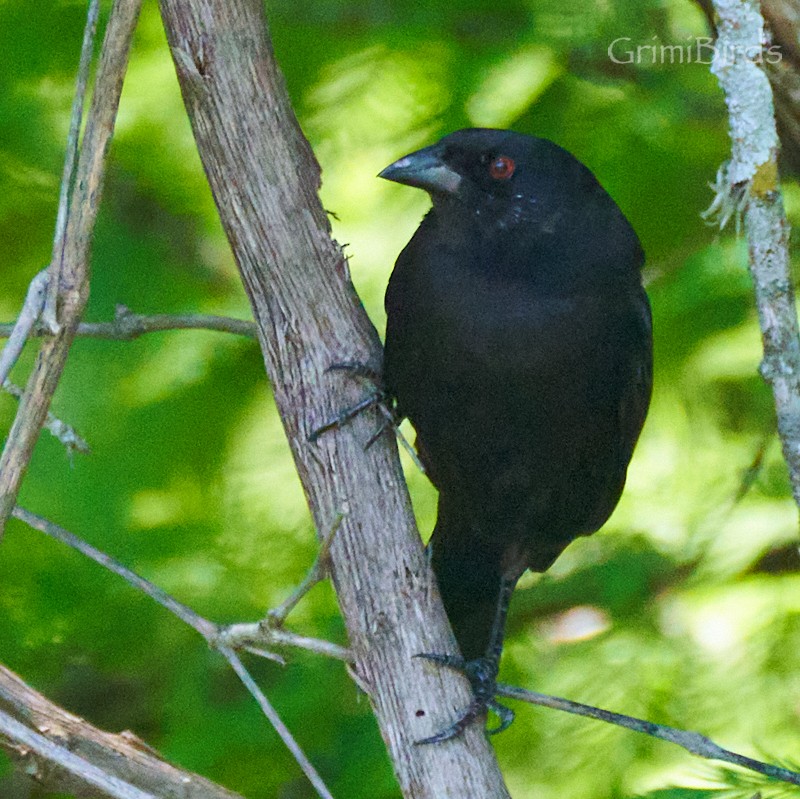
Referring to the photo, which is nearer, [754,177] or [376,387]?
[754,177]

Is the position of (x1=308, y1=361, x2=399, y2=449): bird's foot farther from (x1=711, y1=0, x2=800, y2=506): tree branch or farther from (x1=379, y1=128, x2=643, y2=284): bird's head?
(x1=711, y1=0, x2=800, y2=506): tree branch

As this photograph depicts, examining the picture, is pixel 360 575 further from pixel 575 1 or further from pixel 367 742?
pixel 575 1

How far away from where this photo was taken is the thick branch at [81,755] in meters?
1.76

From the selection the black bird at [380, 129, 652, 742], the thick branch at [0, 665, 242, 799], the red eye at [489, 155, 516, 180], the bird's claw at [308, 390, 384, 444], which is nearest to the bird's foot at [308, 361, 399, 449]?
the bird's claw at [308, 390, 384, 444]

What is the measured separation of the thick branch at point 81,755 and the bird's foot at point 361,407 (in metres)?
0.58

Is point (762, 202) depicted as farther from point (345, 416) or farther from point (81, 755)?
point (81, 755)

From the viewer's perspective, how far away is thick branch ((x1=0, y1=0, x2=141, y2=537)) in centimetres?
150

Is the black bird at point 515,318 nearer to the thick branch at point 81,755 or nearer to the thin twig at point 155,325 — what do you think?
the thin twig at point 155,325

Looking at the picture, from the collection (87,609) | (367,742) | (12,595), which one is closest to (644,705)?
(367,742)

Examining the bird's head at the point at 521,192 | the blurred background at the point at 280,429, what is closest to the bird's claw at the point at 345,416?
the bird's head at the point at 521,192

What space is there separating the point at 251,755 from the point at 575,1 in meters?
1.69

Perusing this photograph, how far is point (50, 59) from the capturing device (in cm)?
234

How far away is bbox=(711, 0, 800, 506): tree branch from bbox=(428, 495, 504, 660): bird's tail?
0.99m

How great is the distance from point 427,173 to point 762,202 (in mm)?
706
